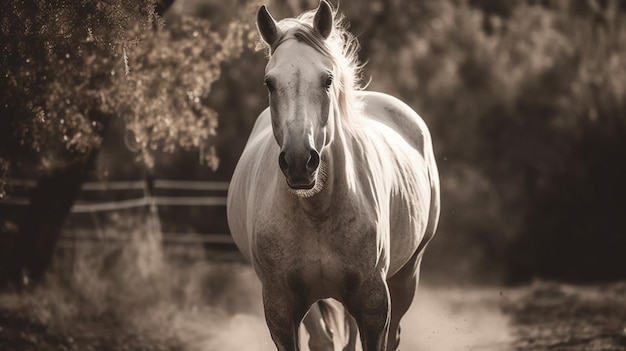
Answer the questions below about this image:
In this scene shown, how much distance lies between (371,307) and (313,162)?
1054 mm

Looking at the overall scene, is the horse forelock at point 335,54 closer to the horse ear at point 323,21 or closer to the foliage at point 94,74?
the horse ear at point 323,21

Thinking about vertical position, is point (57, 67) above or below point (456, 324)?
above

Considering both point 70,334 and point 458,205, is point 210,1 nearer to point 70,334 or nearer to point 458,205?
point 458,205

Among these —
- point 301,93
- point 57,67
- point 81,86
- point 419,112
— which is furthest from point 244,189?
point 419,112

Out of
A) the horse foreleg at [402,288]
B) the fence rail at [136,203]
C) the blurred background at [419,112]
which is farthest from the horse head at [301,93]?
the fence rail at [136,203]

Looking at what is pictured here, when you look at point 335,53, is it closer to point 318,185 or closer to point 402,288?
point 318,185

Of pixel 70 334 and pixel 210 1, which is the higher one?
pixel 210 1

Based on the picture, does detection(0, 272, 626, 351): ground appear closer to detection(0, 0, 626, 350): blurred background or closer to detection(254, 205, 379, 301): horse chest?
detection(0, 0, 626, 350): blurred background

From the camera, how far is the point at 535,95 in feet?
55.0

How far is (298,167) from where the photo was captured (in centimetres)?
438

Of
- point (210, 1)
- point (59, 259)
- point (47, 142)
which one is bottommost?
point (59, 259)

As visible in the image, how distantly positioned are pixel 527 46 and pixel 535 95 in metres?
1.64

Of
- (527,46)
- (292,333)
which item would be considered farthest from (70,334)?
(527,46)

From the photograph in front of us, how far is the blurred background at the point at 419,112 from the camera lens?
8.20m
